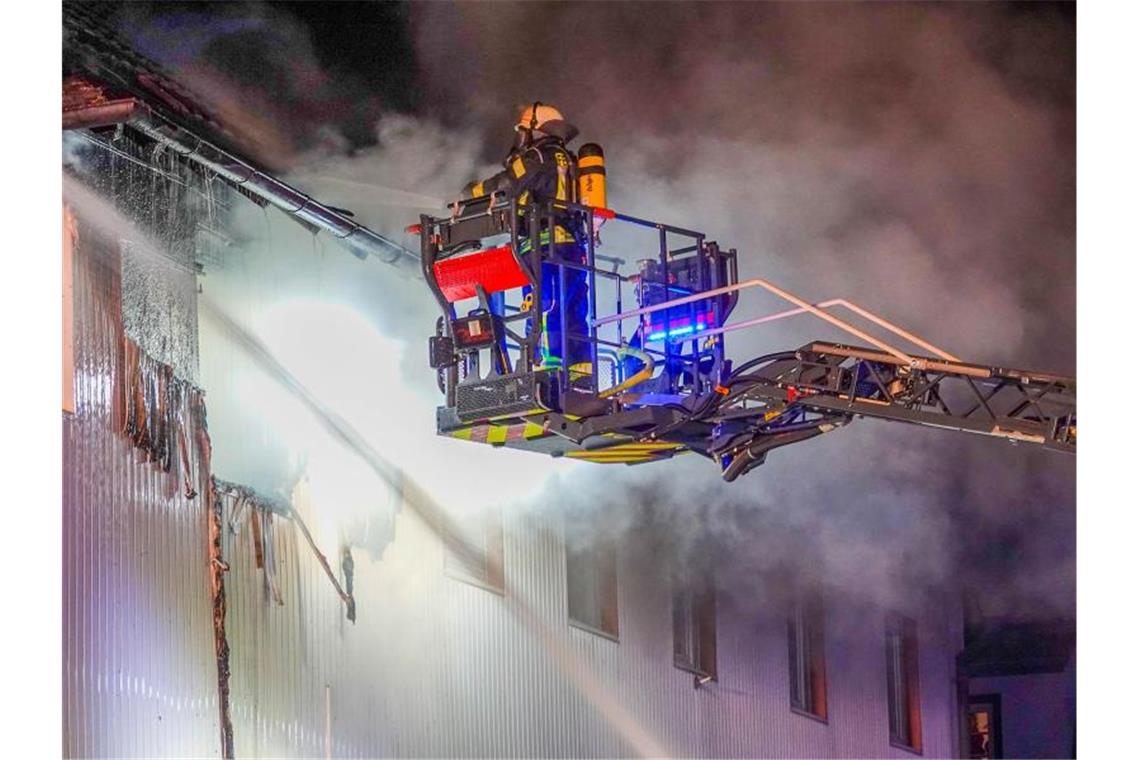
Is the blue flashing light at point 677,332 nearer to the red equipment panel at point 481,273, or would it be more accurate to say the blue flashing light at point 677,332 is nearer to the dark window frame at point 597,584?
the red equipment panel at point 481,273

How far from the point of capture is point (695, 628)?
11188 millimetres

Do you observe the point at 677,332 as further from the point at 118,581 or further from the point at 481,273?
the point at 118,581

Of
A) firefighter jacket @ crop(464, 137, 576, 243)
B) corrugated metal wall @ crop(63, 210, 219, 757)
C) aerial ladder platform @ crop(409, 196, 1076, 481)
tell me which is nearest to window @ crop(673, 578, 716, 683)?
aerial ladder platform @ crop(409, 196, 1076, 481)

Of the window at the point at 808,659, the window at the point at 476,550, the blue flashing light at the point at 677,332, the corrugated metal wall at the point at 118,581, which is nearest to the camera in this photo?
the blue flashing light at the point at 677,332

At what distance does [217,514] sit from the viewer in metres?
8.95

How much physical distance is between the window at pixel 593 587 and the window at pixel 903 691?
→ 212 cm

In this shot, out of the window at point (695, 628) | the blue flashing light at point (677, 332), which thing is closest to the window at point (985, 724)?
the window at point (695, 628)

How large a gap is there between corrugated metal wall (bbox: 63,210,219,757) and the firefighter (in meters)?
2.28

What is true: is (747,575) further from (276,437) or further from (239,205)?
(239,205)

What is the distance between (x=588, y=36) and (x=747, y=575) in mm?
3935

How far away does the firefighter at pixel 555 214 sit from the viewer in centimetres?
734

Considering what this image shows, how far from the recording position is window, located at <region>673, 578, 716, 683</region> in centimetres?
1105
